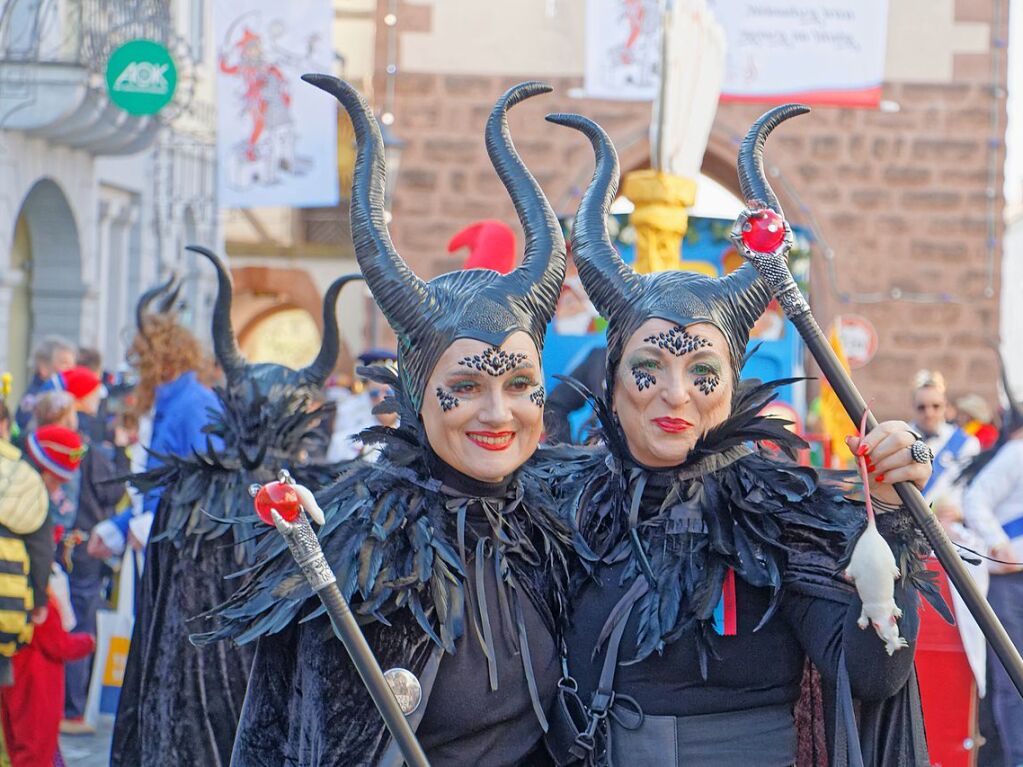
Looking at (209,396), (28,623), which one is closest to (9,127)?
(209,396)

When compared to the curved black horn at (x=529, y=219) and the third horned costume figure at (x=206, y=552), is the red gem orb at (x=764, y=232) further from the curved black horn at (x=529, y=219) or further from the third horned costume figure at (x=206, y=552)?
the third horned costume figure at (x=206, y=552)

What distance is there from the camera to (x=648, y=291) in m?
3.32

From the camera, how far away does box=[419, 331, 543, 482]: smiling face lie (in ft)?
10.1

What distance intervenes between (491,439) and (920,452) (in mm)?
826

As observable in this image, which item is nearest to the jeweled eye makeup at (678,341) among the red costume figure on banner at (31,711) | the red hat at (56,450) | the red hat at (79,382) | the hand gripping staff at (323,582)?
the hand gripping staff at (323,582)

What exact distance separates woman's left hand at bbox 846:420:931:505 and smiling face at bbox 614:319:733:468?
0.44m

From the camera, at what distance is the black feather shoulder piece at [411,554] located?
9.86 ft

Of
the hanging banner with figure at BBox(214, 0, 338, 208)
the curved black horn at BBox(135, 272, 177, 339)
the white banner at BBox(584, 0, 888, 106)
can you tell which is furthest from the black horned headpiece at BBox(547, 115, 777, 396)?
the white banner at BBox(584, 0, 888, 106)

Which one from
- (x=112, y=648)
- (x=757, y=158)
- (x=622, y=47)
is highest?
(x=622, y=47)

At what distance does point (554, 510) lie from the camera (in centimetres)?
330

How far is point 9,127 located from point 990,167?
31.8ft

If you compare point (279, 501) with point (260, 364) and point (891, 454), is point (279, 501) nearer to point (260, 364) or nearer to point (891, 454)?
point (891, 454)

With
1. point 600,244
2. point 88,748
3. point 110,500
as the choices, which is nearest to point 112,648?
point 88,748

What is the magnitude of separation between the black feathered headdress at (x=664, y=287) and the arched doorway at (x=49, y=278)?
11.0 metres
